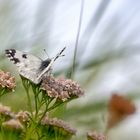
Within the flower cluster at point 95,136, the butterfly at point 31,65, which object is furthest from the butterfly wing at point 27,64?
the flower cluster at point 95,136

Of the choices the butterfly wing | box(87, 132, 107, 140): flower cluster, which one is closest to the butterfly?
the butterfly wing

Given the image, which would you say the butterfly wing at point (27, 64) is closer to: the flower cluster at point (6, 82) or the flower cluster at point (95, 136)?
the flower cluster at point (6, 82)

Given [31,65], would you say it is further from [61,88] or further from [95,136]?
[95,136]

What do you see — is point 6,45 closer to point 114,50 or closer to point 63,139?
point 114,50

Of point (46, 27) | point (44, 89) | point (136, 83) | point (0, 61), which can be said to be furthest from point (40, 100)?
point (46, 27)

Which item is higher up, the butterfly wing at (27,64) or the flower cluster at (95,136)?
the butterfly wing at (27,64)

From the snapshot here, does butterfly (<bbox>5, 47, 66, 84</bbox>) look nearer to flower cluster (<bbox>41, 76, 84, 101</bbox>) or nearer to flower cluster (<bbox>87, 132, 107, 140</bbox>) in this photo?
flower cluster (<bbox>41, 76, 84, 101</bbox>)

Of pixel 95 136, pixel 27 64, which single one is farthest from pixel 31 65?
pixel 95 136
